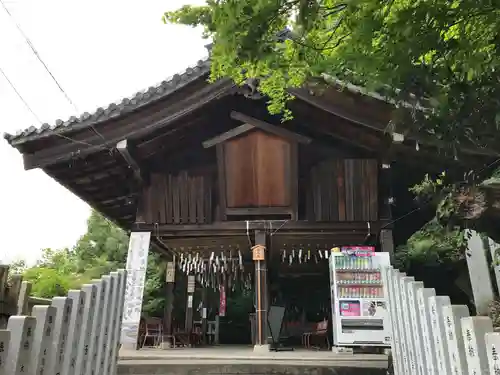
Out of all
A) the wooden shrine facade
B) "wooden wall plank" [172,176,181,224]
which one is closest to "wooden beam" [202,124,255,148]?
the wooden shrine facade

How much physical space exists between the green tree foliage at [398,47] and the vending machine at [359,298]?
468 cm

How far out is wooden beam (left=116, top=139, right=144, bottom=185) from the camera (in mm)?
7230

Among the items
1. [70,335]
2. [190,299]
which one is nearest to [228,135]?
[70,335]

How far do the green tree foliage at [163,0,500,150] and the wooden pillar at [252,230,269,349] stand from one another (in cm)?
506

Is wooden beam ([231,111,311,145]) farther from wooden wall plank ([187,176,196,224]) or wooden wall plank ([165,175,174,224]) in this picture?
wooden wall plank ([165,175,174,224])

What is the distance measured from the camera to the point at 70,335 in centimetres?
318

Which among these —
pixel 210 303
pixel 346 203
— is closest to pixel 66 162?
pixel 346 203

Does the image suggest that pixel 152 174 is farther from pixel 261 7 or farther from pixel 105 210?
pixel 261 7

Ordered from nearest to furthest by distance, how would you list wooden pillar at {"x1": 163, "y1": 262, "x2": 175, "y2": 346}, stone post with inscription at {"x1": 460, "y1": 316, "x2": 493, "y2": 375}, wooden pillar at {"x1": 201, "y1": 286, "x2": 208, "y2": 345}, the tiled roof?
stone post with inscription at {"x1": 460, "y1": 316, "x2": 493, "y2": 375}, the tiled roof, wooden pillar at {"x1": 163, "y1": 262, "x2": 175, "y2": 346}, wooden pillar at {"x1": 201, "y1": 286, "x2": 208, "y2": 345}

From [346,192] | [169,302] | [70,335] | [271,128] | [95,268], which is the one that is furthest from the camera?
[95,268]

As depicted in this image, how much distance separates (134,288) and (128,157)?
2.34m

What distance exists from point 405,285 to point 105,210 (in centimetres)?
771

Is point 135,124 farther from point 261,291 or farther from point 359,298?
point 359,298

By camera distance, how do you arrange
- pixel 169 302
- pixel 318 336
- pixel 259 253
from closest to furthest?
pixel 259 253
pixel 169 302
pixel 318 336
